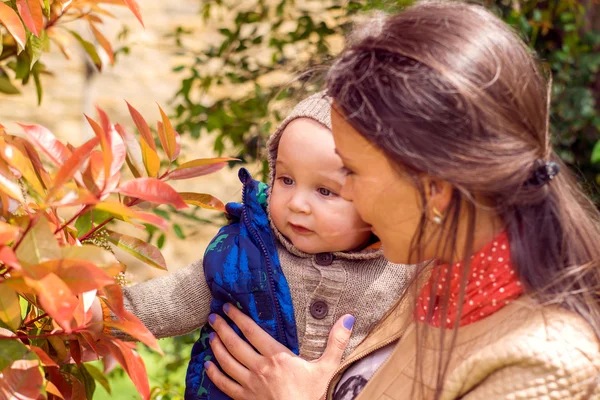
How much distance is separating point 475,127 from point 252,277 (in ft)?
2.44

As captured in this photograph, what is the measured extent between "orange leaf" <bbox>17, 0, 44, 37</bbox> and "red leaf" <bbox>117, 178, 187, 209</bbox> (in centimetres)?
40

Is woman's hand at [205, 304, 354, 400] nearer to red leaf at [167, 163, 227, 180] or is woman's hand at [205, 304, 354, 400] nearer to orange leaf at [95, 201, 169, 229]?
red leaf at [167, 163, 227, 180]

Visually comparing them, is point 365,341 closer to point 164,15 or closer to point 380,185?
point 380,185

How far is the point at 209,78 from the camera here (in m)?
3.15

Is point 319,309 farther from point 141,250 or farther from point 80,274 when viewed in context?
point 80,274

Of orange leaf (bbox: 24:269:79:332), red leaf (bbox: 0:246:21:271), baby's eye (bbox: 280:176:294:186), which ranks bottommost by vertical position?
baby's eye (bbox: 280:176:294:186)

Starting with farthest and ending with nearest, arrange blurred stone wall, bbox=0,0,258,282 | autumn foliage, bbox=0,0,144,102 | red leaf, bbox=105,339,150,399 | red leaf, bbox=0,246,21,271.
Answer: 1. blurred stone wall, bbox=0,0,258,282
2. autumn foliage, bbox=0,0,144,102
3. red leaf, bbox=105,339,150,399
4. red leaf, bbox=0,246,21,271

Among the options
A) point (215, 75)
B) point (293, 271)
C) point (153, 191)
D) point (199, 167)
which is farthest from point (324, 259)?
point (215, 75)

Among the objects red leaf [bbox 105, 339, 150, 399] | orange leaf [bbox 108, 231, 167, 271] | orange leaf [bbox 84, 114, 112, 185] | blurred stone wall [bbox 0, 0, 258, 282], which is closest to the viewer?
orange leaf [bbox 84, 114, 112, 185]

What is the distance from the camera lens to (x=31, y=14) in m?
1.45

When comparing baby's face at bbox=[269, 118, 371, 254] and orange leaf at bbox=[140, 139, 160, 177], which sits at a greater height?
orange leaf at bbox=[140, 139, 160, 177]

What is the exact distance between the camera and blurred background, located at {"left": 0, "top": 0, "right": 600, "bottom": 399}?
2297mm

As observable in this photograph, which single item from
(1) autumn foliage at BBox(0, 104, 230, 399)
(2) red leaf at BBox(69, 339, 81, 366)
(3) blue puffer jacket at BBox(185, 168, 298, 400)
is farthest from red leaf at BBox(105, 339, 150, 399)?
(3) blue puffer jacket at BBox(185, 168, 298, 400)

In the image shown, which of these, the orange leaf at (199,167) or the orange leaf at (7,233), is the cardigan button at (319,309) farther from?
the orange leaf at (7,233)
